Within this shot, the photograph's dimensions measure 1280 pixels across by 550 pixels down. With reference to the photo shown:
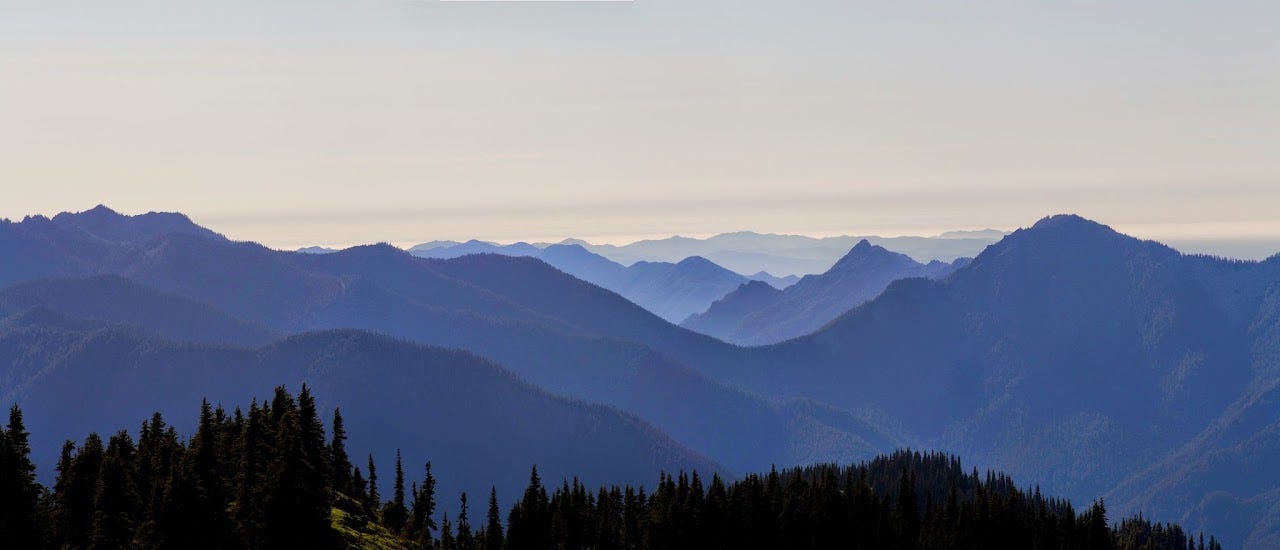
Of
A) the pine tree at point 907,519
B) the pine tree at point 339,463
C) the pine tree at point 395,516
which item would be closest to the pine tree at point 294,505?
the pine tree at point 339,463

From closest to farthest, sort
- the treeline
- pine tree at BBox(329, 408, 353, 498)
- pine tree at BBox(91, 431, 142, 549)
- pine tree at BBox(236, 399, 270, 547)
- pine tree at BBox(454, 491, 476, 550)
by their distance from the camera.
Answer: pine tree at BBox(236, 399, 270, 547)
the treeline
pine tree at BBox(91, 431, 142, 549)
pine tree at BBox(329, 408, 353, 498)
pine tree at BBox(454, 491, 476, 550)

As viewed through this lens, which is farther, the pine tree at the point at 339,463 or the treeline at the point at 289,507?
the pine tree at the point at 339,463

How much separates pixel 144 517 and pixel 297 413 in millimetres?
11465

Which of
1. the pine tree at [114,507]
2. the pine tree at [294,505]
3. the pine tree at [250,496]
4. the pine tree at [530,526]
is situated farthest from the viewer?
the pine tree at [530,526]

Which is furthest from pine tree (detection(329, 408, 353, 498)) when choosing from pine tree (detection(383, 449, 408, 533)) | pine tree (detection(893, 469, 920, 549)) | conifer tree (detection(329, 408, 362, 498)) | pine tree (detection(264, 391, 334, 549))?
pine tree (detection(893, 469, 920, 549))

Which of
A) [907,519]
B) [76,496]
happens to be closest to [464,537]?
[76,496]

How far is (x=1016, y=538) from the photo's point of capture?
6959 inches

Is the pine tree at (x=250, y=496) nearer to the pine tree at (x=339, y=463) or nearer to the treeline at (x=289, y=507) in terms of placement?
the treeline at (x=289, y=507)

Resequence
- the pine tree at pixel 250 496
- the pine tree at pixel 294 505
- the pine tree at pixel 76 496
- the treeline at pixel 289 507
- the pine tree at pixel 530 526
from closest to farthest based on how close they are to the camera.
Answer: the pine tree at pixel 294 505
the pine tree at pixel 250 496
the treeline at pixel 289 507
the pine tree at pixel 76 496
the pine tree at pixel 530 526

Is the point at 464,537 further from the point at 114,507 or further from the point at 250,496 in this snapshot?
the point at 250,496

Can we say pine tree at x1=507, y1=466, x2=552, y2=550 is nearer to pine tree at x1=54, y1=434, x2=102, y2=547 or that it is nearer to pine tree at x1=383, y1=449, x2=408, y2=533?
pine tree at x1=383, y1=449, x2=408, y2=533

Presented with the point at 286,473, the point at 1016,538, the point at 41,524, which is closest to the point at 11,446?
the point at 41,524

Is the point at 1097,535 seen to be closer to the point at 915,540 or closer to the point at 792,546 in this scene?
the point at 915,540

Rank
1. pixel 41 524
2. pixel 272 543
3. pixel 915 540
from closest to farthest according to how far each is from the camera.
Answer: pixel 272 543, pixel 41 524, pixel 915 540
